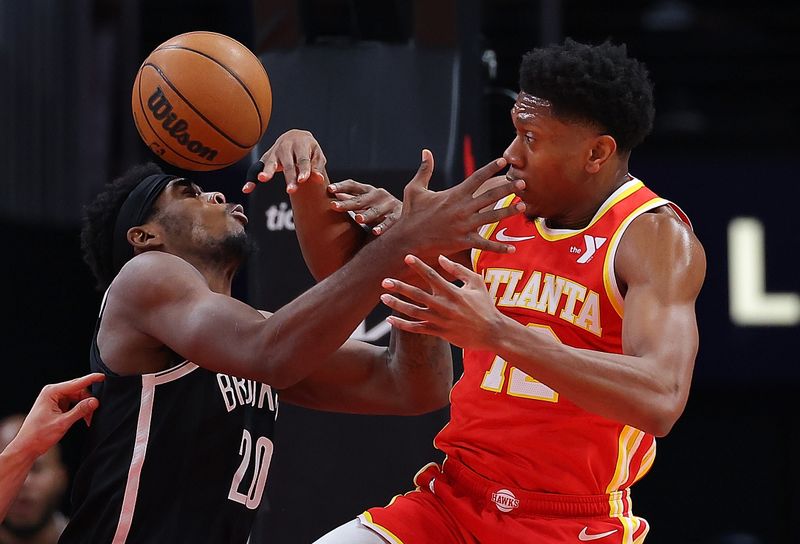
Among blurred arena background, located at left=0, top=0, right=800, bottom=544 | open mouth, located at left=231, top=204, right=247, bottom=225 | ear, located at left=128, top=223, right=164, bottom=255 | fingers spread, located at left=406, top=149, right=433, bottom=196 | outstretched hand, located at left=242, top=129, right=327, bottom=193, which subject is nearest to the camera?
fingers spread, located at left=406, top=149, right=433, bottom=196

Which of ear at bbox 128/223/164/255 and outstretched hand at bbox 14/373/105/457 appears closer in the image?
outstretched hand at bbox 14/373/105/457

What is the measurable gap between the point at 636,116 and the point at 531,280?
622mm

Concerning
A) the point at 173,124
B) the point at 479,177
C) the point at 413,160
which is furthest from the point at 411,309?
the point at 413,160

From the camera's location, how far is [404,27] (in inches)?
212

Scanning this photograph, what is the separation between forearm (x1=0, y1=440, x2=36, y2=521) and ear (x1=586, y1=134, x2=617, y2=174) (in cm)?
197

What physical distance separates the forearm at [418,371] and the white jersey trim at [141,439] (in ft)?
2.48

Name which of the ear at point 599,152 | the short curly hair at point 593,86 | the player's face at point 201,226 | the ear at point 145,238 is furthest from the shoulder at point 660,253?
the ear at point 145,238

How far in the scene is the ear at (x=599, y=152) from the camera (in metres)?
3.63

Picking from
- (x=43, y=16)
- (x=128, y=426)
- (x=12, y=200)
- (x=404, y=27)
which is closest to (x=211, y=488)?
(x=128, y=426)

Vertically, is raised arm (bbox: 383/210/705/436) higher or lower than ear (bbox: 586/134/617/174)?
lower

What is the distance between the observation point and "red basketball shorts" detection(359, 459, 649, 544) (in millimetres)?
3463

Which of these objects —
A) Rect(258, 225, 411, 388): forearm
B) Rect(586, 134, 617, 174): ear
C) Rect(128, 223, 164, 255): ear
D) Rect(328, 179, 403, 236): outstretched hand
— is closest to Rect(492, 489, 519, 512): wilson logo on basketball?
Rect(258, 225, 411, 388): forearm

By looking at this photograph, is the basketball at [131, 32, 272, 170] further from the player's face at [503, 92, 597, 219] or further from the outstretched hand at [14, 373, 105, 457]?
the player's face at [503, 92, 597, 219]

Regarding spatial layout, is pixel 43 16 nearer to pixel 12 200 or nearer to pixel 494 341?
pixel 12 200
